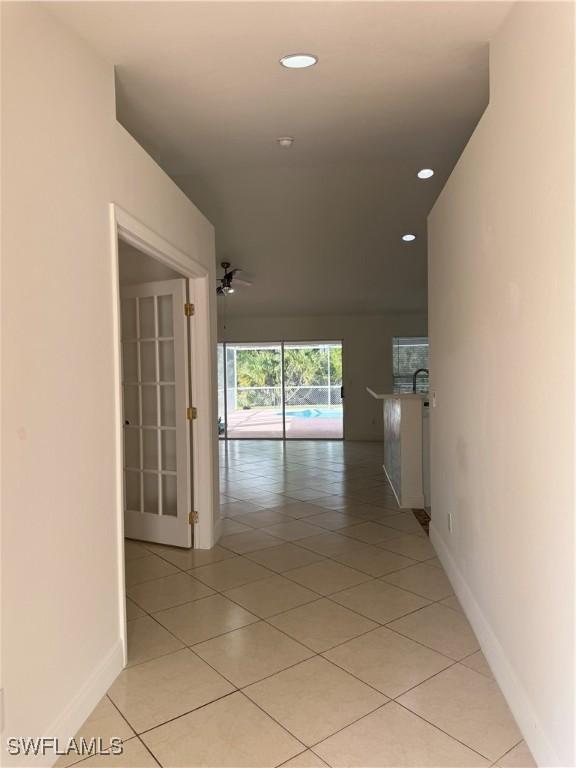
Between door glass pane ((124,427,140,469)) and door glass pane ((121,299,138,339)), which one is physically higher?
door glass pane ((121,299,138,339))

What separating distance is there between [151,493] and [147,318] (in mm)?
1298

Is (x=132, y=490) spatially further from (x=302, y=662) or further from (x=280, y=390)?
(x=280, y=390)

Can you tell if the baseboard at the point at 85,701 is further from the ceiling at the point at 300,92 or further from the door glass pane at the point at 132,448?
the ceiling at the point at 300,92

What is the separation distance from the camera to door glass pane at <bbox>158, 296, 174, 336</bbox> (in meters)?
4.10

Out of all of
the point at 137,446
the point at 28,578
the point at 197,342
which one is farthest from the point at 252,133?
the point at 28,578

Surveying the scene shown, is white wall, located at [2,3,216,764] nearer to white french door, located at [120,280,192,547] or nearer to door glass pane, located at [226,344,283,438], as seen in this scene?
white french door, located at [120,280,192,547]

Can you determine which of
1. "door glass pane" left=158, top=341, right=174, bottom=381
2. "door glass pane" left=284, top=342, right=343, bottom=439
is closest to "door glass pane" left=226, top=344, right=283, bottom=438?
"door glass pane" left=284, top=342, right=343, bottom=439

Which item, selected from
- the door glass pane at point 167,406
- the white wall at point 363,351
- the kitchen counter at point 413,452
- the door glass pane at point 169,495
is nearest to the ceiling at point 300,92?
the door glass pane at point 167,406

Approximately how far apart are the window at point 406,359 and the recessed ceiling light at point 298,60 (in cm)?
775

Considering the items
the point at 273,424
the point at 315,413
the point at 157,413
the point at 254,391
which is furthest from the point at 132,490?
the point at 273,424

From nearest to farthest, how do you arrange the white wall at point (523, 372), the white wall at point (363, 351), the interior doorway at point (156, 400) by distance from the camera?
the white wall at point (523, 372)
the interior doorway at point (156, 400)
the white wall at point (363, 351)

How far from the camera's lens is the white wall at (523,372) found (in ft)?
5.24

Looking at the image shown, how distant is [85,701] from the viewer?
2.11 meters

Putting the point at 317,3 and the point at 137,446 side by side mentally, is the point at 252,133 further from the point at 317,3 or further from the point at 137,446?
the point at 137,446
